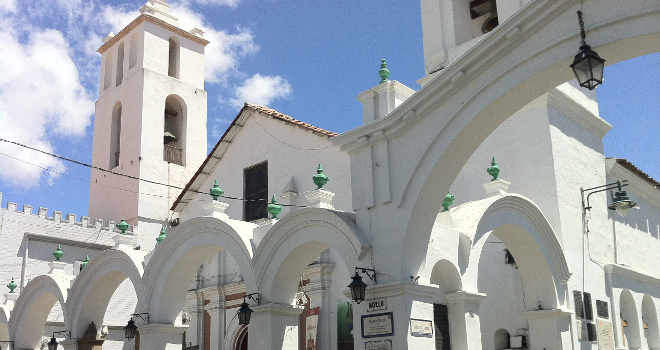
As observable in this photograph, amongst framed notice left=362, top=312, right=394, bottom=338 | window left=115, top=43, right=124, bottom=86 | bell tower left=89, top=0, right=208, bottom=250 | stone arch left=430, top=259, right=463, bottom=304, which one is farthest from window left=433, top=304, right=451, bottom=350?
window left=115, top=43, right=124, bottom=86

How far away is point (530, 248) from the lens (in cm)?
1150

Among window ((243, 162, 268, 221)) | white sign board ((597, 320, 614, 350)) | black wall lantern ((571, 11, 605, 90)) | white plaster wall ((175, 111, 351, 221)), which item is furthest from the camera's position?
window ((243, 162, 268, 221))

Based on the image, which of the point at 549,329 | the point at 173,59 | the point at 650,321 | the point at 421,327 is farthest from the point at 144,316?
the point at 173,59

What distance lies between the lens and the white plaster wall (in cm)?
1709

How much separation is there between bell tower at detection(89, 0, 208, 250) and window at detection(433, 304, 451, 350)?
14.1m

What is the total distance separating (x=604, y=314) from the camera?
13.8 metres

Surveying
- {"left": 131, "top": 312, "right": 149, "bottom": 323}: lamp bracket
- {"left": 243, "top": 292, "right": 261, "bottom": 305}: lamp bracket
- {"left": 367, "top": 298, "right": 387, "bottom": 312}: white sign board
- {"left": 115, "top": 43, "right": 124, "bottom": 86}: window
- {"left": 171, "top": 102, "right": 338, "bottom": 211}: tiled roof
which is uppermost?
{"left": 115, "top": 43, "right": 124, "bottom": 86}: window

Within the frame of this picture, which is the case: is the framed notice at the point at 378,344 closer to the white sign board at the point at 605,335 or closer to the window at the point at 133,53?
the white sign board at the point at 605,335

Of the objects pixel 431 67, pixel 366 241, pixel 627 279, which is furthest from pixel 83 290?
pixel 627 279

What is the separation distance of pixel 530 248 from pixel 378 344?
4.15m

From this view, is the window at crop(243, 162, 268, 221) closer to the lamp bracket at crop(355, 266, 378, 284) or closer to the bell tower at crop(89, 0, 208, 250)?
the bell tower at crop(89, 0, 208, 250)

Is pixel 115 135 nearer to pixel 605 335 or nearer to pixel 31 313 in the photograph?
pixel 31 313

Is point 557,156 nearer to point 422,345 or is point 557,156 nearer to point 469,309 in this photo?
point 469,309

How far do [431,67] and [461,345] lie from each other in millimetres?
7580
